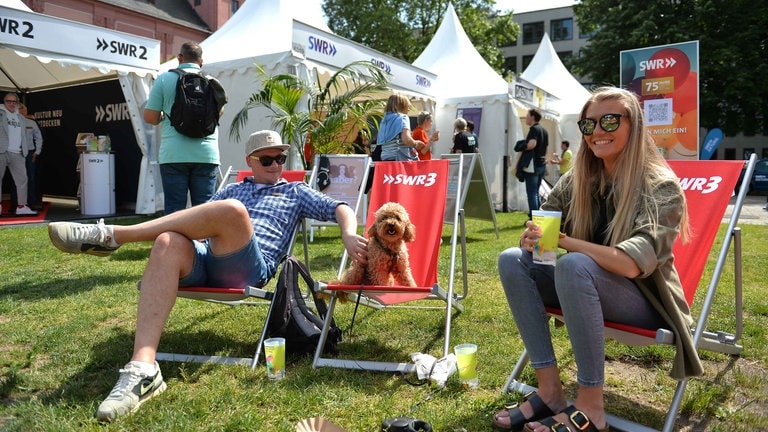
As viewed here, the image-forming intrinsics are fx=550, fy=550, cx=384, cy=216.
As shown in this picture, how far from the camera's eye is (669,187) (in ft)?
6.68

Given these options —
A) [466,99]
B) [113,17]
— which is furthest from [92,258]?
[113,17]

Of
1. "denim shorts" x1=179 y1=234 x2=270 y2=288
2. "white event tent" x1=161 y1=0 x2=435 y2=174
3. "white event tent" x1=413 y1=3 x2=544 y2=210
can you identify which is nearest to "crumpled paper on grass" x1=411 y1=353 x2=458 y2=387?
"denim shorts" x1=179 y1=234 x2=270 y2=288

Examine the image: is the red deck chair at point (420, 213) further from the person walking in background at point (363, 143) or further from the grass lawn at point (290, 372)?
the person walking in background at point (363, 143)

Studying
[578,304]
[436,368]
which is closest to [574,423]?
[578,304]

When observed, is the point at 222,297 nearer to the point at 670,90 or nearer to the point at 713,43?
the point at 670,90

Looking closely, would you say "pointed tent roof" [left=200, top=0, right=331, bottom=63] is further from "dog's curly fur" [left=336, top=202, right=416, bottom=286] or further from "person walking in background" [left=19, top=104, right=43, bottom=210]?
"dog's curly fur" [left=336, top=202, right=416, bottom=286]

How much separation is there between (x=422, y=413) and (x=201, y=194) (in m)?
3.20

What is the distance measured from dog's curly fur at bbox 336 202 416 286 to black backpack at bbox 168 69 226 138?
211 cm

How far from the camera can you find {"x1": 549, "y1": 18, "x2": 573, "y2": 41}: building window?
53.9 metres

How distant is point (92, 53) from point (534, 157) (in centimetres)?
678

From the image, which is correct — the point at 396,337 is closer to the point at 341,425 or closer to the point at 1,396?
the point at 341,425

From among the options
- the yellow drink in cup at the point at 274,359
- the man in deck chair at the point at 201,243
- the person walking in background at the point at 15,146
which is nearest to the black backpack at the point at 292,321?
the man in deck chair at the point at 201,243

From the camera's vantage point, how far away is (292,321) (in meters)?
2.93

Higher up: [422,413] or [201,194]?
[201,194]
